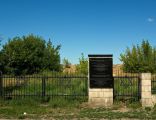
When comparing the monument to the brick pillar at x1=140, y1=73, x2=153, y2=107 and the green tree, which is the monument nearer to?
the brick pillar at x1=140, y1=73, x2=153, y2=107

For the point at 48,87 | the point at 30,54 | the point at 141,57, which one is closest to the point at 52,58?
the point at 30,54

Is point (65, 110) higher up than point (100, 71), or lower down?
lower down

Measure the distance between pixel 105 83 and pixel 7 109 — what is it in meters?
4.96

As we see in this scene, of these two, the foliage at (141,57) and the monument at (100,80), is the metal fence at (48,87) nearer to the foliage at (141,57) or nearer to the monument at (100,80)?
the monument at (100,80)

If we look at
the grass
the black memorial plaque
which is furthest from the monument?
the grass

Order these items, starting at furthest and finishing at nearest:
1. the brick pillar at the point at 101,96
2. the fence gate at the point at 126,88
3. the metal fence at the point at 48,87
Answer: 1. the metal fence at the point at 48,87
2. the fence gate at the point at 126,88
3. the brick pillar at the point at 101,96

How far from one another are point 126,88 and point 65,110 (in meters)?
4.76

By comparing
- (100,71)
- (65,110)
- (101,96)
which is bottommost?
(65,110)

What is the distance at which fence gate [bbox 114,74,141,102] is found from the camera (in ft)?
67.4

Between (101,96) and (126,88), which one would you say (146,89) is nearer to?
(101,96)

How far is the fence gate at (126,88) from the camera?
67.4ft

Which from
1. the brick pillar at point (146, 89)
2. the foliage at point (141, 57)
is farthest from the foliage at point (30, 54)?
the brick pillar at point (146, 89)

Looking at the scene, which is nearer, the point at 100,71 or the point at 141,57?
the point at 100,71

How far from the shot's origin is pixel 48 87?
23953 mm
